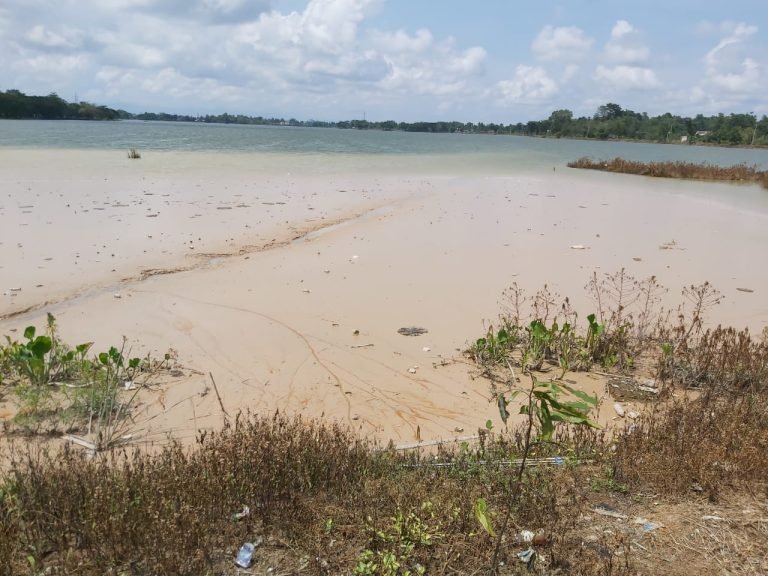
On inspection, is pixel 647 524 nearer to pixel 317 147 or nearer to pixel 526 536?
pixel 526 536

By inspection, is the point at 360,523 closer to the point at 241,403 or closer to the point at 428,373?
the point at 241,403

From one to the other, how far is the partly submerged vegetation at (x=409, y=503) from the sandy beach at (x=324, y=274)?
120 cm

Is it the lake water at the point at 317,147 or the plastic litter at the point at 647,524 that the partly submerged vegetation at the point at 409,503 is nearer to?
the plastic litter at the point at 647,524

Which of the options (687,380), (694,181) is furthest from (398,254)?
(694,181)

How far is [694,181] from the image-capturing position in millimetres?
29109

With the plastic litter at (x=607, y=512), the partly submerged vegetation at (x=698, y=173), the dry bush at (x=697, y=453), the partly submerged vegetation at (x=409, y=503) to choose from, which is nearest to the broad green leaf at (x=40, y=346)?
the partly submerged vegetation at (x=409, y=503)

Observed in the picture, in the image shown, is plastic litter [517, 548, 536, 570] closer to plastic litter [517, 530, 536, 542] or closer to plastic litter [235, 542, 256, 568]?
plastic litter [517, 530, 536, 542]

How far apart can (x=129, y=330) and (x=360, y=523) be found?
4.59 meters

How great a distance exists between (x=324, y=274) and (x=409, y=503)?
20.3 ft

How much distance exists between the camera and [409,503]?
3.09 metres

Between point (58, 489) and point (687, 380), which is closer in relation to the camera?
point (58, 489)

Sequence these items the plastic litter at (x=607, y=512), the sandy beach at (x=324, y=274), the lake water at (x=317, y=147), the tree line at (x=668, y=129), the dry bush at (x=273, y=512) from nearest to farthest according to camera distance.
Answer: the dry bush at (x=273, y=512) < the plastic litter at (x=607, y=512) < the sandy beach at (x=324, y=274) < the lake water at (x=317, y=147) < the tree line at (x=668, y=129)

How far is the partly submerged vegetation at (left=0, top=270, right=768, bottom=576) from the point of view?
8.89 ft

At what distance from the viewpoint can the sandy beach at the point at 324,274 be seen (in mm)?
5375
